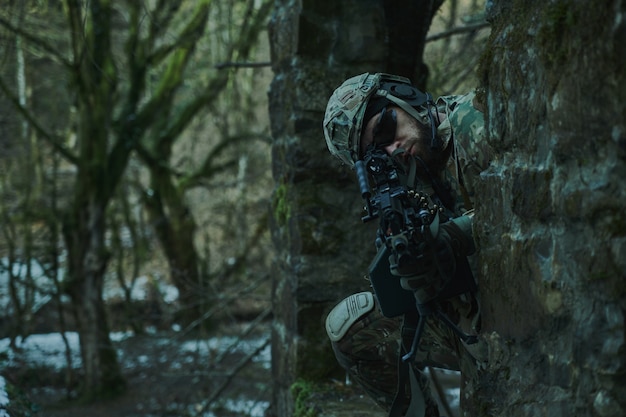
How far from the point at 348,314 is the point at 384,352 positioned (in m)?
0.20

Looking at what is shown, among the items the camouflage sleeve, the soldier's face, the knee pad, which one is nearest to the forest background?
the camouflage sleeve

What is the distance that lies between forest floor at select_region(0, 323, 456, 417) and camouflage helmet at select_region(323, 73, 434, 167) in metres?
3.49

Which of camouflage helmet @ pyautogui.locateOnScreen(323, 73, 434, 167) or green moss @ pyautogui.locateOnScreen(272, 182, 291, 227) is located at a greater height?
camouflage helmet @ pyautogui.locateOnScreen(323, 73, 434, 167)

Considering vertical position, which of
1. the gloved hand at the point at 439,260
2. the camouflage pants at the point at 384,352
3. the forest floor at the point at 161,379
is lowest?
the forest floor at the point at 161,379

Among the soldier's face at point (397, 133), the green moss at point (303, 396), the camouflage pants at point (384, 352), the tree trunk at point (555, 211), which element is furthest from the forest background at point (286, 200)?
the camouflage pants at point (384, 352)

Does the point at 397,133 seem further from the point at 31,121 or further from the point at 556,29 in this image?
the point at 31,121

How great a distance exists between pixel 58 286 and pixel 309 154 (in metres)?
4.64

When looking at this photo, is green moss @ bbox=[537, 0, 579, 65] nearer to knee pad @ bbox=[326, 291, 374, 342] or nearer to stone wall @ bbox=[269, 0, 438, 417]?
knee pad @ bbox=[326, 291, 374, 342]

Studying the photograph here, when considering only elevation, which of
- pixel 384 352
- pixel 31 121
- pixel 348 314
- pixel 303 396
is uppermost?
pixel 31 121

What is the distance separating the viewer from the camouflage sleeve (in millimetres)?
2061

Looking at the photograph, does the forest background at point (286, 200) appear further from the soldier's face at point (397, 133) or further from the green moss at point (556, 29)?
the soldier's face at point (397, 133)

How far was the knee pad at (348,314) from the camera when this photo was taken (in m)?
2.63

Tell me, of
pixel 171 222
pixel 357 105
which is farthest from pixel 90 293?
pixel 357 105

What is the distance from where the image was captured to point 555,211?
4.91ft
